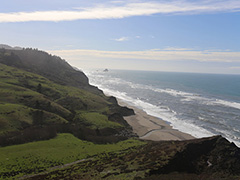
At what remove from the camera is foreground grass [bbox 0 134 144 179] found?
122ft

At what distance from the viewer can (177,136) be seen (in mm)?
71812

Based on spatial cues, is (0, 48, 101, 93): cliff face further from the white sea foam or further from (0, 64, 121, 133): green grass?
the white sea foam

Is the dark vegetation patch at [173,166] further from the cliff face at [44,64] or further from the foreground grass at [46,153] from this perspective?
the cliff face at [44,64]

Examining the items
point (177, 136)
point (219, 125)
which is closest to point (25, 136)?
point (177, 136)

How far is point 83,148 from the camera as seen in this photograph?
162 ft

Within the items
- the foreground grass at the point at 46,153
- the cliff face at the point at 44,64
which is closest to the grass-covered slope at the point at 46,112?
the foreground grass at the point at 46,153

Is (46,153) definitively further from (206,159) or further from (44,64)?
(44,64)

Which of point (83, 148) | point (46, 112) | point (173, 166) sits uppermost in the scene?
point (173, 166)

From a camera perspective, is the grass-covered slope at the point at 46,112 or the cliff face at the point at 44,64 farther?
the cliff face at the point at 44,64

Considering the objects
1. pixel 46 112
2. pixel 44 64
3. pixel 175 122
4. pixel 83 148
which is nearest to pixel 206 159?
pixel 83 148

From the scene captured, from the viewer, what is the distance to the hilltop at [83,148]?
3250 cm

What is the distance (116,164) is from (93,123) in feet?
114

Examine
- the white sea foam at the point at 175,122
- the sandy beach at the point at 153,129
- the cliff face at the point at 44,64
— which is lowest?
the sandy beach at the point at 153,129

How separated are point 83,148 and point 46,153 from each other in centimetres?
921
